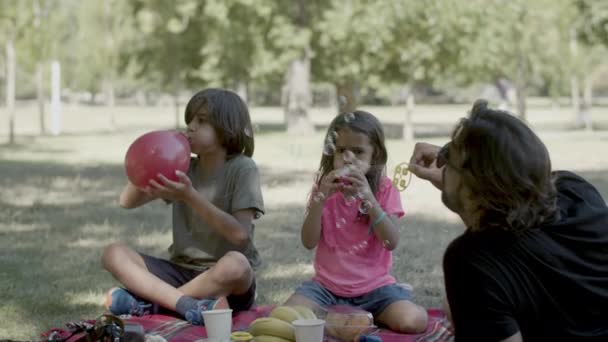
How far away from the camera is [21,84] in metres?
62.4

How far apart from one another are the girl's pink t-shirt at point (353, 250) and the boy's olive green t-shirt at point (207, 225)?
1.35 ft

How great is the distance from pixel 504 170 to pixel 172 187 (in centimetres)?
206

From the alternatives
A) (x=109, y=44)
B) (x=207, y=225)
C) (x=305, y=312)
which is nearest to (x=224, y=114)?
(x=207, y=225)

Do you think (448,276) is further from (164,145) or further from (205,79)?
(205,79)

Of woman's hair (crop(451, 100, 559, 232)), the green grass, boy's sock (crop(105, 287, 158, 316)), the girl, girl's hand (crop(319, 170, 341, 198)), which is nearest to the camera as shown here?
woman's hair (crop(451, 100, 559, 232))

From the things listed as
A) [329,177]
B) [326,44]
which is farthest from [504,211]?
[326,44]

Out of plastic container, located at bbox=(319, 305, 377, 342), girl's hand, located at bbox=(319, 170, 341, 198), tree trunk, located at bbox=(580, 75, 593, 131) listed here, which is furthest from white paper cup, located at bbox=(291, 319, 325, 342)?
tree trunk, located at bbox=(580, 75, 593, 131)

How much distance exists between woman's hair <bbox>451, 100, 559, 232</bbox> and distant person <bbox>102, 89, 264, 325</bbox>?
2045mm

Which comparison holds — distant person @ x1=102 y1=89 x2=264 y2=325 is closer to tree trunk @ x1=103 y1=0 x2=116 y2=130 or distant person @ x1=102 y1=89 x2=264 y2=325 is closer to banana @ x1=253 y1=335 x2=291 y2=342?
banana @ x1=253 y1=335 x2=291 y2=342

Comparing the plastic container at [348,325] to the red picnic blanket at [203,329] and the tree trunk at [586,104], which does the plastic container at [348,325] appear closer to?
the red picnic blanket at [203,329]

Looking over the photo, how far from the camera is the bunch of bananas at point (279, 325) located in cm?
387

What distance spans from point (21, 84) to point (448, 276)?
208 ft

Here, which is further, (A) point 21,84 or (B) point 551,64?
(A) point 21,84

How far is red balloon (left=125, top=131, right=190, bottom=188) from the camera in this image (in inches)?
166
